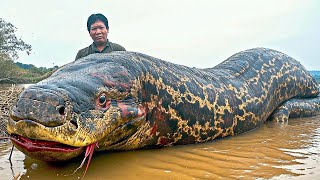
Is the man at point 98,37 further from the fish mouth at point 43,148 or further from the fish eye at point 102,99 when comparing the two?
the fish mouth at point 43,148

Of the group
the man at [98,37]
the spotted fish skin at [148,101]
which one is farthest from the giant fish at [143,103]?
the man at [98,37]

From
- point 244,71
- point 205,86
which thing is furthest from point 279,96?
point 205,86

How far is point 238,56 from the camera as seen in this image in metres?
5.91

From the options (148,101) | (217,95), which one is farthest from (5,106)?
(217,95)

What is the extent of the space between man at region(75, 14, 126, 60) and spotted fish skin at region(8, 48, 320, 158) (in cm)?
191

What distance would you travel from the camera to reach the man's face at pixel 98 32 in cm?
598

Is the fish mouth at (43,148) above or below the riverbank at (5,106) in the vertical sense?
below

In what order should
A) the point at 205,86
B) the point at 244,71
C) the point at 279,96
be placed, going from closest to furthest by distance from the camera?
the point at 205,86 → the point at 244,71 → the point at 279,96

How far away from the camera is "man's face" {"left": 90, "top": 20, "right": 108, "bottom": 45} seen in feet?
19.6

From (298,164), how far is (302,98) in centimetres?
399

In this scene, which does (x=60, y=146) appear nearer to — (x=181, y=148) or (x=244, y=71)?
(x=181, y=148)

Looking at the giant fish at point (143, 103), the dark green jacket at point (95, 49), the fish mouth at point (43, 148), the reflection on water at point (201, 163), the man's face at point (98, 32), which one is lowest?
the reflection on water at point (201, 163)

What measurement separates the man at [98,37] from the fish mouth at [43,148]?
147 inches

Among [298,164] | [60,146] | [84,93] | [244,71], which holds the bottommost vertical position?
[298,164]
